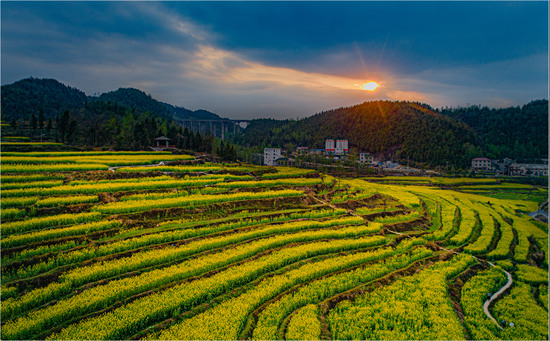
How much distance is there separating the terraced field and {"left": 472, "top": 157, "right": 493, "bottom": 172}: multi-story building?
62892mm

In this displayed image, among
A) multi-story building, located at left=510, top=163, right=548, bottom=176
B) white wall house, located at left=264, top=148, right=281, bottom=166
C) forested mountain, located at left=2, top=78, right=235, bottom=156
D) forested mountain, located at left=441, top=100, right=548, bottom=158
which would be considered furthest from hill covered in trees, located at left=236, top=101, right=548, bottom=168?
forested mountain, located at left=2, top=78, right=235, bottom=156

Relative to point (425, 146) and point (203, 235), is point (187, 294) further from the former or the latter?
point (425, 146)

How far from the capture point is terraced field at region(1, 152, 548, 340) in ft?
34.5

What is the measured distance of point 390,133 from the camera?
103m

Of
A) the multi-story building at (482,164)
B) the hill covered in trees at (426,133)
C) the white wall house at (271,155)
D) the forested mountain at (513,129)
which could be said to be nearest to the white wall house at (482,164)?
the multi-story building at (482,164)

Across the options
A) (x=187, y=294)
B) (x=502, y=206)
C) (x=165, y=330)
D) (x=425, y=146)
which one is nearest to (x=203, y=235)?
(x=187, y=294)

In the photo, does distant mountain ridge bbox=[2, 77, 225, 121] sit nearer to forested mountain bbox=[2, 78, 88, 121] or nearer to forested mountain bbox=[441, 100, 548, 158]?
forested mountain bbox=[2, 78, 88, 121]

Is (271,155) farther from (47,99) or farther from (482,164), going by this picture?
(47,99)

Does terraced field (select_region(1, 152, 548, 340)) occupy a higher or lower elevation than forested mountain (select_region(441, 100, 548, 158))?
lower

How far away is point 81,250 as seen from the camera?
14.2m

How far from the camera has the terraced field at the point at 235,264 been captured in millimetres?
10523

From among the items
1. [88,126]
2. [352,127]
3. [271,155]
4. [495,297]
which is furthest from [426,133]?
[88,126]

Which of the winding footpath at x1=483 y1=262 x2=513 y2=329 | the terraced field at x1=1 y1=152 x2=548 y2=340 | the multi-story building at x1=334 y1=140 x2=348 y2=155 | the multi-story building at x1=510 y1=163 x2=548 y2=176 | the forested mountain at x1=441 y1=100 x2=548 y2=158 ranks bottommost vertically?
the winding footpath at x1=483 y1=262 x2=513 y2=329

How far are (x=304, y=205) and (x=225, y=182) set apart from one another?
842cm
